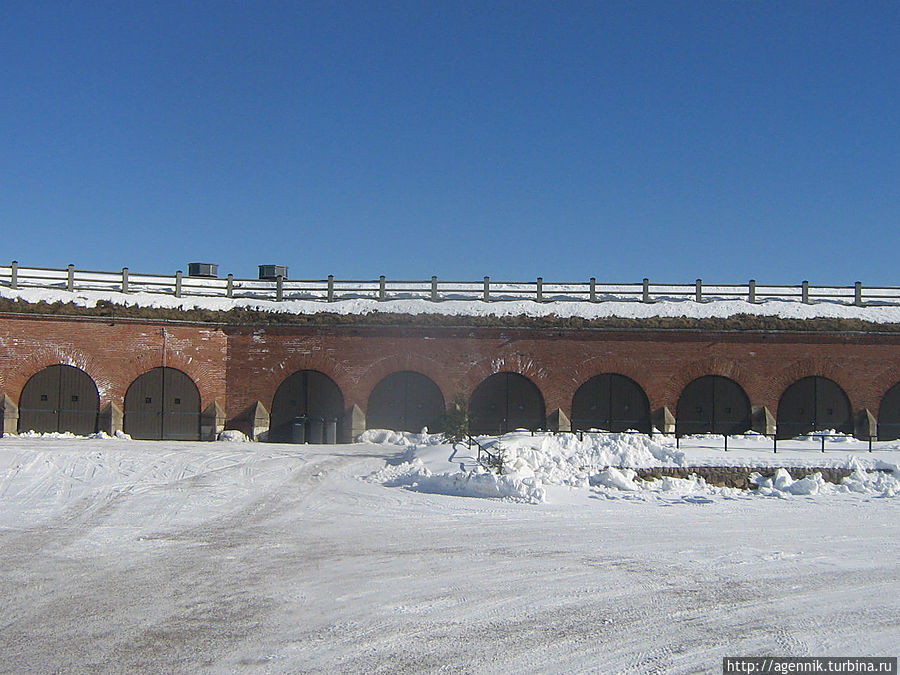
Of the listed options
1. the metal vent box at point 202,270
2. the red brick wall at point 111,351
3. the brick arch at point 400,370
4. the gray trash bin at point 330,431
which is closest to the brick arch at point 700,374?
the brick arch at point 400,370

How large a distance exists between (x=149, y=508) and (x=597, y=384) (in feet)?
54.8

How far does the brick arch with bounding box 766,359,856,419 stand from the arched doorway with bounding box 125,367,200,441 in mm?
19226

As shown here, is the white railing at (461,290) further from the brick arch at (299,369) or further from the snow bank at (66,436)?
the snow bank at (66,436)

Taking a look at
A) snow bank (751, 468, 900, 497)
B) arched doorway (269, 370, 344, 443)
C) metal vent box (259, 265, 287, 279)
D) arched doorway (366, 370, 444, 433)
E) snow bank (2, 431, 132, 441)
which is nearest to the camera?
snow bank (751, 468, 900, 497)

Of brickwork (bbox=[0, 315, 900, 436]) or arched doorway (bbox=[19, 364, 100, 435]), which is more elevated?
brickwork (bbox=[0, 315, 900, 436])


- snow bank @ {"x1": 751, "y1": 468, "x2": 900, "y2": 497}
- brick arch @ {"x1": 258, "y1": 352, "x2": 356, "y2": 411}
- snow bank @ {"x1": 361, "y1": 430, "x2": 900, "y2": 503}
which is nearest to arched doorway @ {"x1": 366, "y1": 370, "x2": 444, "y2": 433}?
brick arch @ {"x1": 258, "y1": 352, "x2": 356, "y2": 411}

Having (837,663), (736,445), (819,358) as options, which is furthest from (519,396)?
(837,663)

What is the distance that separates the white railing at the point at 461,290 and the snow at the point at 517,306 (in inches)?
12.9

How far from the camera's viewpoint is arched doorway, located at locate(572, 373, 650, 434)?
2761cm

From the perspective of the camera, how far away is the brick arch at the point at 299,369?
2775 cm

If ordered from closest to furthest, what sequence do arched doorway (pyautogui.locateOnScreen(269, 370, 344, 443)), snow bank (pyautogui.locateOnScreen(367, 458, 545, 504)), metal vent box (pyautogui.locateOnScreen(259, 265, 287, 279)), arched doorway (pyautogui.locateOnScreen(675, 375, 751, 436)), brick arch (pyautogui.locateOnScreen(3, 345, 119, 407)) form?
snow bank (pyautogui.locateOnScreen(367, 458, 545, 504))
brick arch (pyautogui.locateOnScreen(3, 345, 119, 407))
arched doorway (pyautogui.locateOnScreen(675, 375, 751, 436))
arched doorway (pyautogui.locateOnScreen(269, 370, 344, 443))
metal vent box (pyautogui.locateOnScreen(259, 265, 287, 279))

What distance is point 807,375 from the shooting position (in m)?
27.7

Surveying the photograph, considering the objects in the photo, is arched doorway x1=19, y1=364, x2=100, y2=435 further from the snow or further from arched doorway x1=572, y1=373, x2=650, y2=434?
arched doorway x1=572, y1=373, x2=650, y2=434

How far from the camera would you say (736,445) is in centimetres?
2145
